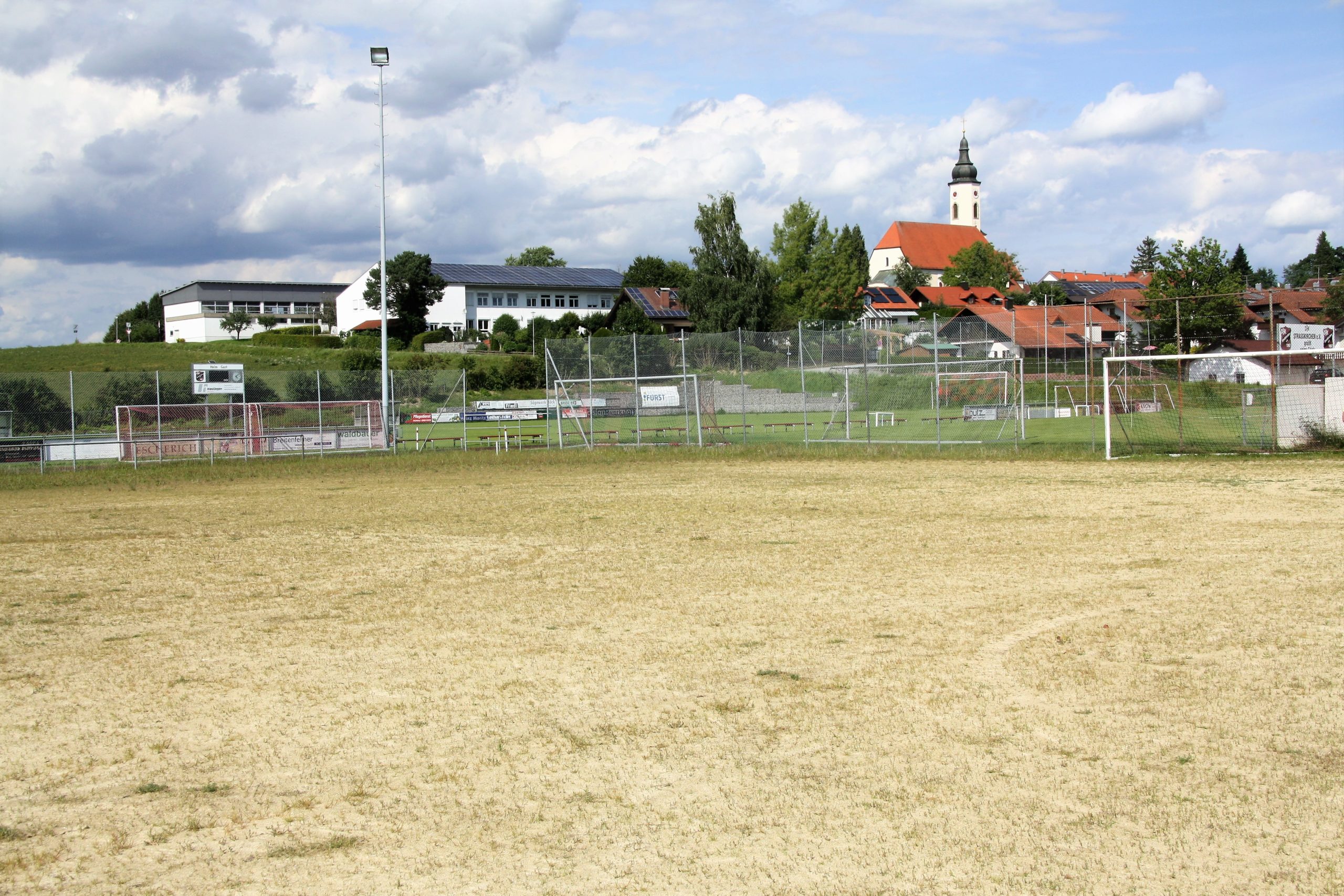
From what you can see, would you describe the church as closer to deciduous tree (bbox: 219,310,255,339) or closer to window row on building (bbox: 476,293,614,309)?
window row on building (bbox: 476,293,614,309)

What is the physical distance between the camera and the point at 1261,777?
4496mm

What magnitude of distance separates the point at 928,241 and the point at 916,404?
118 metres

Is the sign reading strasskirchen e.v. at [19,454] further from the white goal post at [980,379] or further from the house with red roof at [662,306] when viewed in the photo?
the house with red roof at [662,306]

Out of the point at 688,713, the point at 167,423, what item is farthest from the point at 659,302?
the point at 688,713

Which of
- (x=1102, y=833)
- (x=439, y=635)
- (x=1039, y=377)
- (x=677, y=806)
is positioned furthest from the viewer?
(x=1039, y=377)

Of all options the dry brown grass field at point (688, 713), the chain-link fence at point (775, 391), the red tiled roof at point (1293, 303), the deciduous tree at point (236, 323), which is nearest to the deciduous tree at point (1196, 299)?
the red tiled roof at point (1293, 303)

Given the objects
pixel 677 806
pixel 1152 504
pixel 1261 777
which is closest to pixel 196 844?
pixel 677 806

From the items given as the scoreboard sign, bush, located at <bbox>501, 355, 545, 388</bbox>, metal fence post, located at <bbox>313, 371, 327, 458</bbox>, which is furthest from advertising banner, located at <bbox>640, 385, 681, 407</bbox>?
bush, located at <bbox>501, 355, 545, 388</bbox>

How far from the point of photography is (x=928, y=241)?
141875 mm

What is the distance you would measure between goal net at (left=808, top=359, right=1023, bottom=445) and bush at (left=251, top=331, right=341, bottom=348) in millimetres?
50887

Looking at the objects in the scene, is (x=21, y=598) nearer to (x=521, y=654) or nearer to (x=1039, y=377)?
(x=521, y=654)

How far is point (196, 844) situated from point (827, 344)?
2659 cm

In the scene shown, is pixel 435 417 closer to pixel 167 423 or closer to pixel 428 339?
pixel 167 423

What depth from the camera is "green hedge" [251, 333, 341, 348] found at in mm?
73250
